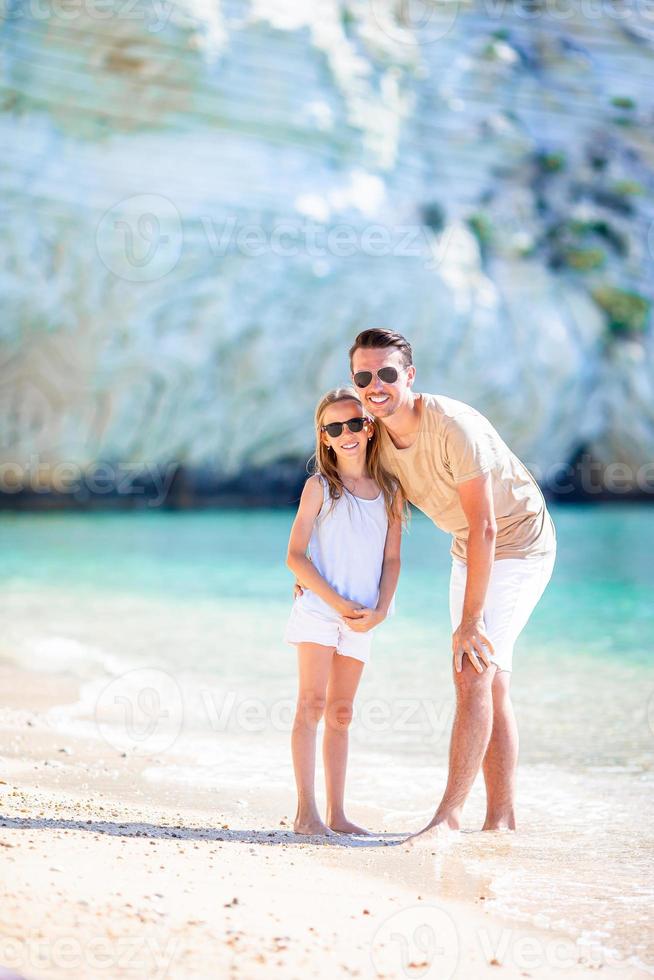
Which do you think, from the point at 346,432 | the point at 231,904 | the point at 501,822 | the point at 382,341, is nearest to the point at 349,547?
the point at 346,432

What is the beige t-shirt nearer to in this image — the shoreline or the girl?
the girl

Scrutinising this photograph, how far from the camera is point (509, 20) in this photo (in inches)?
899

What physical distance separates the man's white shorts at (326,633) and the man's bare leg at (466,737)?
0.33 metres

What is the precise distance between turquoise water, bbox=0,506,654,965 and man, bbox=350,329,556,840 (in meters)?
0.26

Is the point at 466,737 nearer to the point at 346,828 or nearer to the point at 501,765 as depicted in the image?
the point at 501,765

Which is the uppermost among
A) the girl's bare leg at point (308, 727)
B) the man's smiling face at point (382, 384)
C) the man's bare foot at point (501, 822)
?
the man's smiling face at point (382, 384)

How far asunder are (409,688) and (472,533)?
2.80 meters

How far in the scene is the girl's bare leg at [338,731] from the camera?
3.13 m

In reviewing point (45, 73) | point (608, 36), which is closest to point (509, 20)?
point (608, 36)

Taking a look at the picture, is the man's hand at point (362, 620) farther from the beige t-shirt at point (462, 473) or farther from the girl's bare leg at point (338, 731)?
the beige t-shirt at point (462, 473)

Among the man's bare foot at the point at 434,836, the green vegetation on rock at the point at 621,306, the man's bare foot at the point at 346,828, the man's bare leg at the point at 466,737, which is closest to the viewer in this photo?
the man's bare foot at the point at 434,836

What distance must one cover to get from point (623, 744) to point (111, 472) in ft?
54.6

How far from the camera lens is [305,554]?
3.19 m

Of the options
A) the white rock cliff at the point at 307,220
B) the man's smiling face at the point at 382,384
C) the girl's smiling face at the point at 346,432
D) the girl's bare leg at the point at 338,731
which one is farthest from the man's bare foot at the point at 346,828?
the white rock cliff at the point at 307,220
